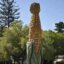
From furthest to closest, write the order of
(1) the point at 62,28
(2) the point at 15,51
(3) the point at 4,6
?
1. (1) the point at 62,28
2. (3) the point at 4,6
3. (2) the point at 15,51

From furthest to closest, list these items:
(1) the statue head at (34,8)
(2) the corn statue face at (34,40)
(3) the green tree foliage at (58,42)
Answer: (3) the green tree foliage at (58,42) < (1) the statue head at (34,8) < (2) the corn statue face at (34,40)

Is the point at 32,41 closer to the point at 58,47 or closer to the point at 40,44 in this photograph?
the point at 40,44

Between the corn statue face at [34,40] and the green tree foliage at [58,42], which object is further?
the green tree foliage at [58,42]

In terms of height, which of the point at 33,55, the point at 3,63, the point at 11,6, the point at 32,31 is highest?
the point at 11,6

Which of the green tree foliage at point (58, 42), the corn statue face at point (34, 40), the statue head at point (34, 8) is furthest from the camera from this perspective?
the green tree foliage at point (58, 42)

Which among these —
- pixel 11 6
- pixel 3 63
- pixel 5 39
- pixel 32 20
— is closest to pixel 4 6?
pixel 11 6

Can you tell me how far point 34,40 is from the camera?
1650 centimetres

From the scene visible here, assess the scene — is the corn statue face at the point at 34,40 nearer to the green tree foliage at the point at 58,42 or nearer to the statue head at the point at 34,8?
the statue head at the point at 34,8

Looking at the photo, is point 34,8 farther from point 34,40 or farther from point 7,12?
point 7,12

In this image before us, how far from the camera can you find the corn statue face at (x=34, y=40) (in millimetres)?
16328

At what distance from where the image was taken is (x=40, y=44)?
16.7 m

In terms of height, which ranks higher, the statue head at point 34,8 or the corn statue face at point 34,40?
the statue head at point 34,8

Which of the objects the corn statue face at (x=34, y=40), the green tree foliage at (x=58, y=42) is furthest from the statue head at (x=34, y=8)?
the green tree foliage at (x=58, y=42)

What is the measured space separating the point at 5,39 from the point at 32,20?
47.8 ft
